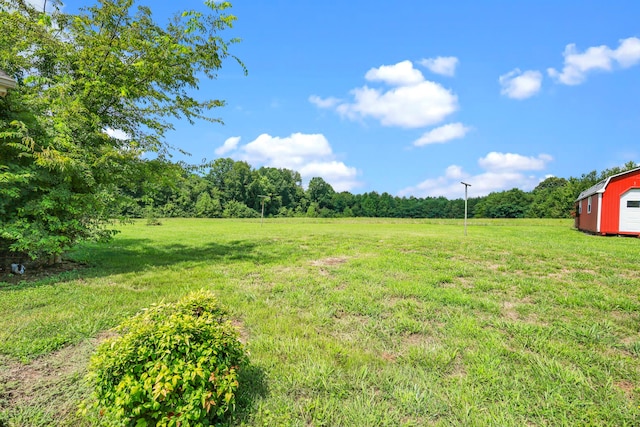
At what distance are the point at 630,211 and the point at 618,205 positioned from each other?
1.73 feet

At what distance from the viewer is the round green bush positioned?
168cm

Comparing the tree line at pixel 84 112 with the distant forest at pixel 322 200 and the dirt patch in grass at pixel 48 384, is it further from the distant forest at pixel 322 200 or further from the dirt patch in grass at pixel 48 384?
the distant forest at pixel 322 200

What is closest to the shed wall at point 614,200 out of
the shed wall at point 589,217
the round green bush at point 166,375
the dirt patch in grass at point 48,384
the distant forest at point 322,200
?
the shed wall at point 589,217

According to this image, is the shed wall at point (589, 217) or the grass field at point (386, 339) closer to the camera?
the grass field at point (386, 339)

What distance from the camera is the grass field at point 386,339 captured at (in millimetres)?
2207

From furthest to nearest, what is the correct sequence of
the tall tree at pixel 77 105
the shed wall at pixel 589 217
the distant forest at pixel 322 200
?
1. the distant forest at pixel 322 200
2. the shed wall at pixel 589 217
3. the tall tree at pixel 77 105

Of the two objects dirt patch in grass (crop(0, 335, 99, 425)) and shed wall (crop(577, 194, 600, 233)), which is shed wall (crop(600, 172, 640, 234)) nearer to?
shed wall (crop(577, 194, 600, 233))

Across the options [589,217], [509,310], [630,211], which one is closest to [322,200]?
[589,217]

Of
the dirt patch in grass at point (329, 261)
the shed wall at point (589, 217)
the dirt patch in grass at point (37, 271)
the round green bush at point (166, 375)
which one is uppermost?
the shed wall at point (589, 217)

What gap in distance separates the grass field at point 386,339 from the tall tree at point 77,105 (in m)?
1.33

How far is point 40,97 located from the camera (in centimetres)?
618

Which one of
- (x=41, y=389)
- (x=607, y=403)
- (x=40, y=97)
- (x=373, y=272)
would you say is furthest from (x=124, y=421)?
(x=40, y=97)

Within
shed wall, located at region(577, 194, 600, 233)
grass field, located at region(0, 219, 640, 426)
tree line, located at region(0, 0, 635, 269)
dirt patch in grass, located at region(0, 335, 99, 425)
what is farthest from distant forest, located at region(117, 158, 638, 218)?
dirt patch in grass, located at region(0, 335, 99, 425)

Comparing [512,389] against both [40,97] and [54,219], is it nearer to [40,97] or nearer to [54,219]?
[54,219]
